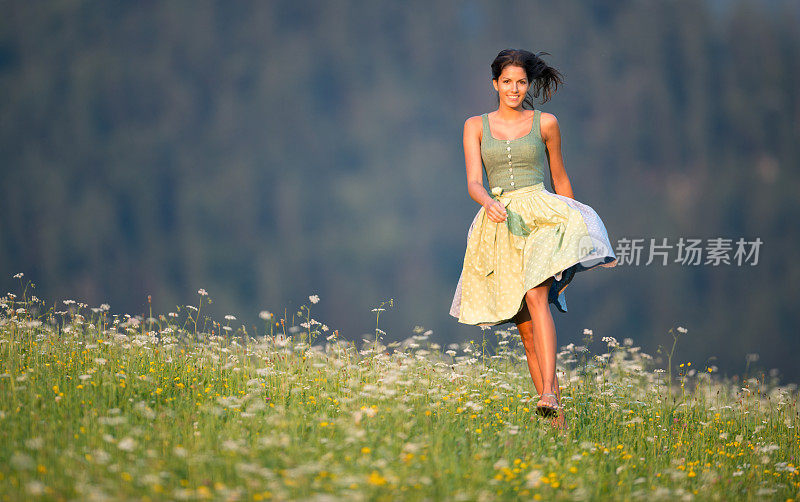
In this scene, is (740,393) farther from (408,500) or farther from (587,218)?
(408,500)

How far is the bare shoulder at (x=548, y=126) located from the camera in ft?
16.9

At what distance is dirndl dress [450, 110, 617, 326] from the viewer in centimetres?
483

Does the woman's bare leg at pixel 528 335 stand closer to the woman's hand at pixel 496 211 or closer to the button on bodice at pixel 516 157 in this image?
the woman's hand at pixel 496 211

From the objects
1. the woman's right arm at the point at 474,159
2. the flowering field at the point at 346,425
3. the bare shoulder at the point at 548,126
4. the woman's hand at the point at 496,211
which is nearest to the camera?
the flowering field at the point at 346,425

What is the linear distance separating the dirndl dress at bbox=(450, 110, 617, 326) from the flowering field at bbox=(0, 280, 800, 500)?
66cm

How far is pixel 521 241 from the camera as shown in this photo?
5074mm

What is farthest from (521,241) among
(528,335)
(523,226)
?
(528,335)

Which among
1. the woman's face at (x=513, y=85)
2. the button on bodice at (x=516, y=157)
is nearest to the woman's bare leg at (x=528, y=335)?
the button on bodice at (x=516, y=157)

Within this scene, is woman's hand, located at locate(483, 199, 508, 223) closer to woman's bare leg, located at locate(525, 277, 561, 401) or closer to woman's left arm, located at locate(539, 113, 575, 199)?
woman's bare leg, located at locate(525, 277, 561, 401)

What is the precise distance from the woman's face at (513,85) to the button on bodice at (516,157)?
180 mm

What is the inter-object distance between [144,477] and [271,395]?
182 cm

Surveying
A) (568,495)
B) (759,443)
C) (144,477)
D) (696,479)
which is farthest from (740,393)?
(144,477)

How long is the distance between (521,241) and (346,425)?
6.01ft

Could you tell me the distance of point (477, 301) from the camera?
5297mm
